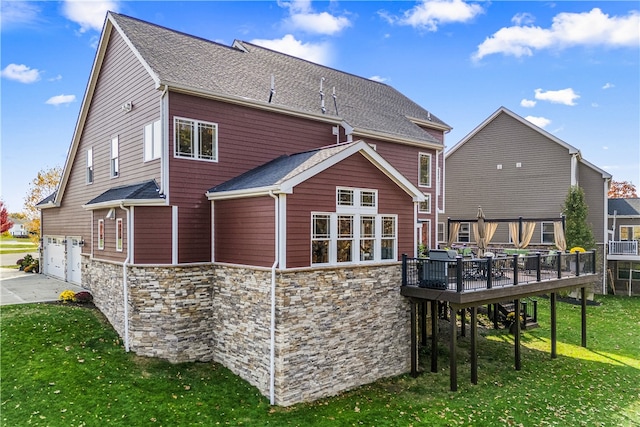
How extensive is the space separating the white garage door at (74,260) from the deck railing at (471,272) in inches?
574

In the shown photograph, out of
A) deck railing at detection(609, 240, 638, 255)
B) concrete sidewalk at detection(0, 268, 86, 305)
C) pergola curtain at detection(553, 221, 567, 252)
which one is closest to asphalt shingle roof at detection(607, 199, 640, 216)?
deck railing at detection(609, 240, 638, 255)

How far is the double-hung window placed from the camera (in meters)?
11.1

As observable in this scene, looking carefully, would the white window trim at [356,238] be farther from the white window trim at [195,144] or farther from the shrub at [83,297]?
the shrub at [83,297]

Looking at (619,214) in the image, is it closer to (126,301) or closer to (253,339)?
(253,339)

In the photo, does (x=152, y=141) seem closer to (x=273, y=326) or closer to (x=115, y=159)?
(x=115, y=159)

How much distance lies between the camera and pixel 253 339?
10773mm

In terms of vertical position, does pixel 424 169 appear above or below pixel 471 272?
above

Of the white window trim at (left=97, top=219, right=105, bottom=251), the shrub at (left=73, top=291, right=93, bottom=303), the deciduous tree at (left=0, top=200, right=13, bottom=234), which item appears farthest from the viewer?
the deciduous tree at (left=0, top=200, right=13, bottom=234)

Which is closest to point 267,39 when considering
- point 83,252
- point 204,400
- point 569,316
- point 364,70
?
point 364,70

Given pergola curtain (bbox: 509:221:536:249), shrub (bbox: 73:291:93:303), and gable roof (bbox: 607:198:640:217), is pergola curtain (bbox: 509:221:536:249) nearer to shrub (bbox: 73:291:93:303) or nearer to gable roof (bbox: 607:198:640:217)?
gable roof (bbox: 607:198:640:217)

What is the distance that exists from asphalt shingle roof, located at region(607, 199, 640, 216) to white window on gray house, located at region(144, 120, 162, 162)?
94.2 feet

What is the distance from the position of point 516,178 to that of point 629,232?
857 cm

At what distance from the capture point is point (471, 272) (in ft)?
40.1

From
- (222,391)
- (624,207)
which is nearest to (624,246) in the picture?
(624,207)
